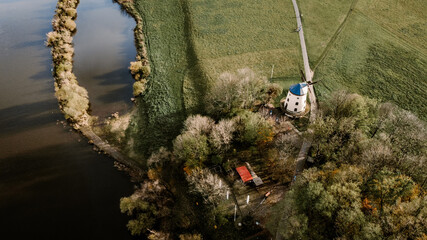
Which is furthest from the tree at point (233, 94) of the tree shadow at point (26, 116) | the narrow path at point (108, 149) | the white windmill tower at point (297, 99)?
the tree shadow at point (26, 116)

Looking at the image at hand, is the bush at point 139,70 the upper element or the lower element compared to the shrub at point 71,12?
lower

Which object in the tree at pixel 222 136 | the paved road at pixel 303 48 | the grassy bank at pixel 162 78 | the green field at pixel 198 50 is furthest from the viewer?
the paved road at pixel 303 48

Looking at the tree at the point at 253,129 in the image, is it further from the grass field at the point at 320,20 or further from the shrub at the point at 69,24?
the shrub at the point at 69,24

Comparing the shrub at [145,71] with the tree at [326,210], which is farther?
the shrub at [145,71]

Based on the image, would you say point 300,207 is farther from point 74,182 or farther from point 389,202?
point 74,182

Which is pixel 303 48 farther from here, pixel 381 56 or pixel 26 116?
pixel 26 116

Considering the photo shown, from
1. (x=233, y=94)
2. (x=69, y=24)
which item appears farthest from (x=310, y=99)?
(x=69, y=24)

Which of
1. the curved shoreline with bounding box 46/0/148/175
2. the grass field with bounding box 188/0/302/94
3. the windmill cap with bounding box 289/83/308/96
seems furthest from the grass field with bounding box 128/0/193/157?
the windmill cap with bounding box 289/83/308/96

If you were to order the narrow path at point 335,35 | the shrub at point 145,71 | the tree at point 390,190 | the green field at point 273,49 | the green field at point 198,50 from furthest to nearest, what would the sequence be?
1. the narrow path at point 335,35
2. the shrub at point 145,71
3. the green field at point 273,49
4. the green field at point 198,50
5. the tree at point 390,190
